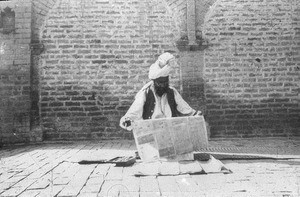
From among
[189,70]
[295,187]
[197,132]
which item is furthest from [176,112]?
[189,70]

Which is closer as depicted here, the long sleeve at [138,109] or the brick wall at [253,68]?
the long sleeve at [138,109]

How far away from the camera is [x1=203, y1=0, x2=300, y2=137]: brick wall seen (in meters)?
7.27

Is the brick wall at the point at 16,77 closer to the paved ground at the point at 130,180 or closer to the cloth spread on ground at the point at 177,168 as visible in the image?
the paved ground at the point at 130,180

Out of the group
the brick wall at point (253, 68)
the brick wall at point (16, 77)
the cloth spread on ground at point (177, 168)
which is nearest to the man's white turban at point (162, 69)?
the cloth spread on ground at point (177, 168)

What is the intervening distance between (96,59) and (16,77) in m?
2.05

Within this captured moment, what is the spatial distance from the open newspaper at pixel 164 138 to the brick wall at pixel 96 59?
3.31 meters

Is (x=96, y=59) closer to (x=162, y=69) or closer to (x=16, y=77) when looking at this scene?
(x=16, y=77)

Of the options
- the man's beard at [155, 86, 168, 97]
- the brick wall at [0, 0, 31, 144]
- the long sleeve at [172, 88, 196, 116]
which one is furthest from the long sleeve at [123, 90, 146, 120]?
the brick wall at [0, 0, 31, 144]

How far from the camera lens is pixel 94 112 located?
23.8 ft

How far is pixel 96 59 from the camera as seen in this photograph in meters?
7.34

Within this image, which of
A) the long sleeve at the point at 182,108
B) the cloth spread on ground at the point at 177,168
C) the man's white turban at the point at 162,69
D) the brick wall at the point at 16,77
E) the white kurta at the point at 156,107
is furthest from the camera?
the brick wall at the point at 16,77

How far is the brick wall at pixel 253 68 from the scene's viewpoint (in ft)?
23.9

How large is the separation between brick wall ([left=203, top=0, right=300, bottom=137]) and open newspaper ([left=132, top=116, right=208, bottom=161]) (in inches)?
131

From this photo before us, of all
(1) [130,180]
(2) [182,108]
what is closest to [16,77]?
(2) [182,108]
